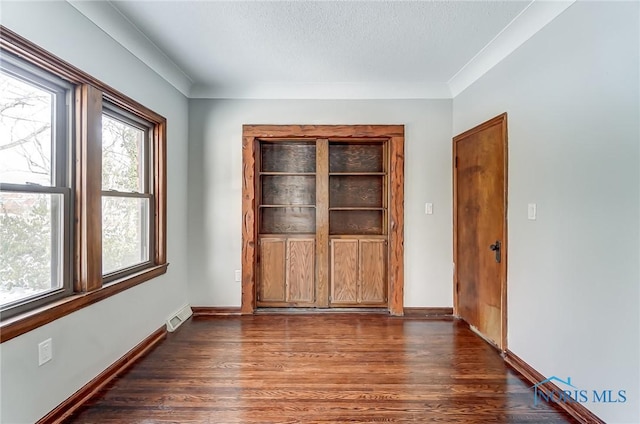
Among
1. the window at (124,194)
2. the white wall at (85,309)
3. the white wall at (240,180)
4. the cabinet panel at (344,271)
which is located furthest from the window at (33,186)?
the cabinet panel at (344,271)

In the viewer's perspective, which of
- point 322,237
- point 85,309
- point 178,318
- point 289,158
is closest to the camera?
point 85,309

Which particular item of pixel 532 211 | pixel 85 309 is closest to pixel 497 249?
pixel 532 211

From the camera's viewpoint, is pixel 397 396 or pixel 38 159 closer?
pixel 38 159

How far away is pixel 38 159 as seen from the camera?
1.79m

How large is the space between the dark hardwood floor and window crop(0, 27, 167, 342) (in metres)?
0.71

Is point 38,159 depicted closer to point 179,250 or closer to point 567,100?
point 179,250

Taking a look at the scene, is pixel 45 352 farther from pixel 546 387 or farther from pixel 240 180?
pixel 546 387

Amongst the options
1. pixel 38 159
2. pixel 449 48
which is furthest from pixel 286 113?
pixel 38 159

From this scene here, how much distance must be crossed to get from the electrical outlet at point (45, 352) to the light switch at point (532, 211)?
313 centimetres

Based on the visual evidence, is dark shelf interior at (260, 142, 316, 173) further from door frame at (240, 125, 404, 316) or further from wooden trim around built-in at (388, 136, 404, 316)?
wooden trim around built-in at (388, 136, 404, 316)

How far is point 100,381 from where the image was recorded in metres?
2.12

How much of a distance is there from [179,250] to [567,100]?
3517 mm

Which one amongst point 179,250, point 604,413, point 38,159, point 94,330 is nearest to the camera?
point 604,413

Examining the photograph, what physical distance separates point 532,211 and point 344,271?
1994mm
